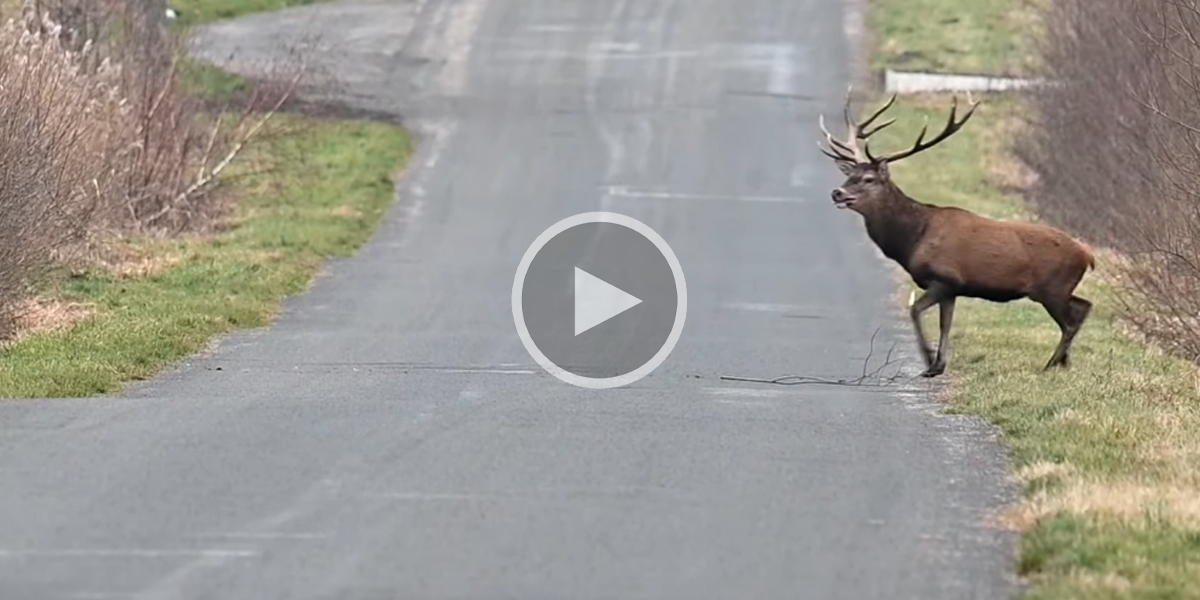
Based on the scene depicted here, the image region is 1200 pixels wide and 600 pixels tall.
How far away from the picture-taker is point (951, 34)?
4697 centimetres

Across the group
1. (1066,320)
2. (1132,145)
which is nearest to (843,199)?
(1066,320)

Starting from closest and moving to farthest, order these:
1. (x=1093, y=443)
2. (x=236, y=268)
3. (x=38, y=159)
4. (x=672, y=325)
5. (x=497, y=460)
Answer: (x=497, y=460) → (x=1093, y=443) → (x=38, y=159) → (x=672, y=325) → (x=236, y=268)

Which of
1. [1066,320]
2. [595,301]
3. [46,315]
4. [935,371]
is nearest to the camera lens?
[935,371]

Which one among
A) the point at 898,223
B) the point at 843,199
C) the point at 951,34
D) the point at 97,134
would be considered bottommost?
the point at 951,34

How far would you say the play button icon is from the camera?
70.3 feet

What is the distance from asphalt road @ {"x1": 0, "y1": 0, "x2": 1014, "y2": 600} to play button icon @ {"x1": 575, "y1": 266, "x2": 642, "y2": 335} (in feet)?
2.47

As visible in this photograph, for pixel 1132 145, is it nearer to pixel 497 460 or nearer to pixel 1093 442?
pixel 1093 442

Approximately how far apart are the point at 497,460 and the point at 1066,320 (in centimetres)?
649

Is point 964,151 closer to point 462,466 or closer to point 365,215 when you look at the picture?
point 365,215

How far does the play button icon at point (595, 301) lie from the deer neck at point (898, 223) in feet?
11.9

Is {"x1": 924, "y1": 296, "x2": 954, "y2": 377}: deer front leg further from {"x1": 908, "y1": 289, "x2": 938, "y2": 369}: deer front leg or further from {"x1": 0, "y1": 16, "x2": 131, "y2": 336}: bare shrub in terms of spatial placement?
{"x1": 0, "y1": 16, "x2": 131, "y2": 336}: bare shrub

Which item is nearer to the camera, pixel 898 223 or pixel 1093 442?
pixel 1093 442

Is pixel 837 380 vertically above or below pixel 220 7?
above

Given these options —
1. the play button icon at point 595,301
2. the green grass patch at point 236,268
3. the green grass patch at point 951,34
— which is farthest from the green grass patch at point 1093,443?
the green grass patch at point 951,34
